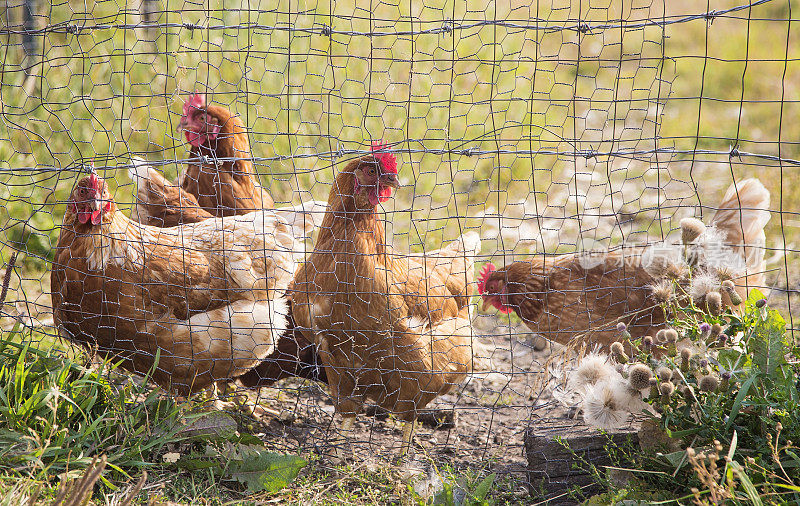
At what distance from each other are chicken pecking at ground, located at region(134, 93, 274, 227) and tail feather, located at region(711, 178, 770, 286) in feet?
7.79

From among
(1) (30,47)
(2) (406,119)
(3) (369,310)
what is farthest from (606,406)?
(1) (30,47)

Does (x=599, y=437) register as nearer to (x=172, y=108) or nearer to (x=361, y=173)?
(x=361, y=173)

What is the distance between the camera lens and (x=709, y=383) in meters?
2.00

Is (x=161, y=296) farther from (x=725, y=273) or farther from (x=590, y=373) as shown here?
(x=725, y=273)

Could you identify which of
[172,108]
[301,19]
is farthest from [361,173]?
[301,19]

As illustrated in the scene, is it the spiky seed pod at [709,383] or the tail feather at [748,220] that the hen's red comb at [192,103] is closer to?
the tail feather at [748,220]

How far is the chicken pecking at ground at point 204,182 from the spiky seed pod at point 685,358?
2.26 meters

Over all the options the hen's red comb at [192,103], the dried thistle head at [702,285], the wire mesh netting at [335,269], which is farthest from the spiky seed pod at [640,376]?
the hen's red comb at [192,103]

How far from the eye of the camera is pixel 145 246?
9.21 feet

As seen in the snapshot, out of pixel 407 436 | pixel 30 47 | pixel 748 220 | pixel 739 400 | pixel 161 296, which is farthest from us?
pixel 30 47

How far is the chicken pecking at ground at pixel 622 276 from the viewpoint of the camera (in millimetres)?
2816

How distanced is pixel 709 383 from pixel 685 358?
101 mm

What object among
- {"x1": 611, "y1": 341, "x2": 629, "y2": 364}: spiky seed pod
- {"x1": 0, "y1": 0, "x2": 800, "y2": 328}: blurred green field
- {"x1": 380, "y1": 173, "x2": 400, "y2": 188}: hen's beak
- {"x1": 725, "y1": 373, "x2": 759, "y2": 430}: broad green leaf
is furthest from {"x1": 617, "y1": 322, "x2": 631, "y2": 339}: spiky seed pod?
{"x1": 0, "y1": 0, "x2": 800, "y2": 328}: blurred green field

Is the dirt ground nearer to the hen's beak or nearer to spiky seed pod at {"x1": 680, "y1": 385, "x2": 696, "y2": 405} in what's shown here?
spiky seed pod at {"x1": 680, "y1": 385, "x2": 696, "y2": 405}
